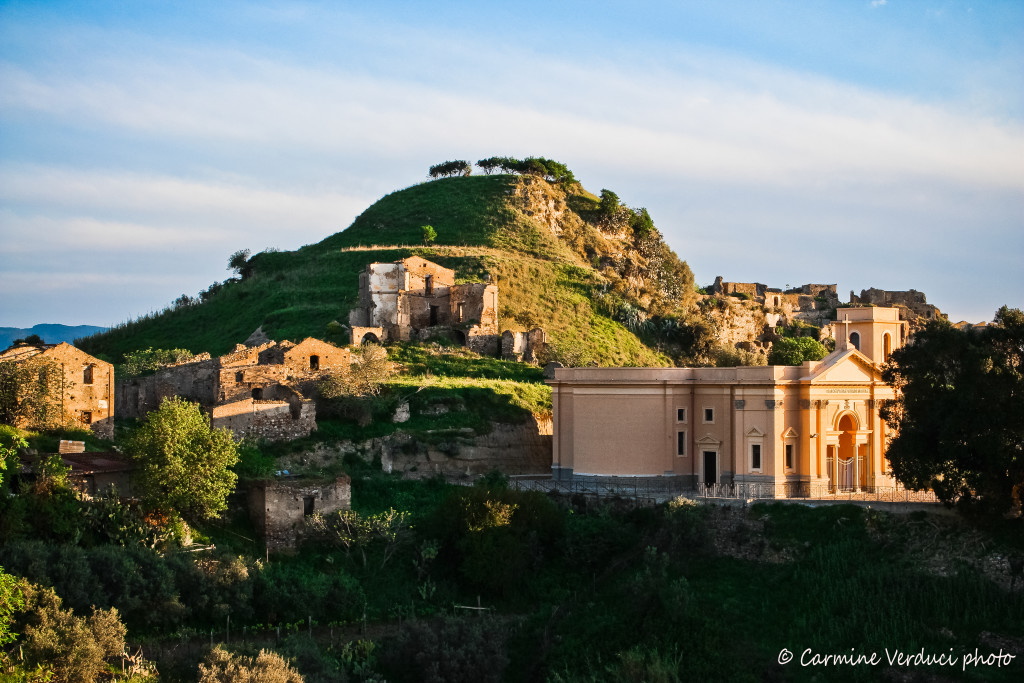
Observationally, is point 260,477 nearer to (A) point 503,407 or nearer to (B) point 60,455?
(B) point 60,455

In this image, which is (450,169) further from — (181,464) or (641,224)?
(181,464)

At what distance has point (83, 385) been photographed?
43000mm

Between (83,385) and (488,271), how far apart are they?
31938 millimetres

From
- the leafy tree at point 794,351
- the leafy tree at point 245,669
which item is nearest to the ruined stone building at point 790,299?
A: the leafy tree at point 794,351

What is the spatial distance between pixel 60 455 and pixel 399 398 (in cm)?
1511

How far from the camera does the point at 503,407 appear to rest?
49.7m

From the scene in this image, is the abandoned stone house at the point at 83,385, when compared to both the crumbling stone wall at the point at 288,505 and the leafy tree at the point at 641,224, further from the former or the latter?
the leafy tree at the point at 641,224

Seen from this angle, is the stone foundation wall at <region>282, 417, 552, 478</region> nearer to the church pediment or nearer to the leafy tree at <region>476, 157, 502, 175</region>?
the church pediment

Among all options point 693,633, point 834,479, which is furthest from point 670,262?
point 693,633

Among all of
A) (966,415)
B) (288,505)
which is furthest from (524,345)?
(966,415)

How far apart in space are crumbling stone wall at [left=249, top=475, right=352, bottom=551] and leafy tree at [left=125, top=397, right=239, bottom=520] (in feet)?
4.10

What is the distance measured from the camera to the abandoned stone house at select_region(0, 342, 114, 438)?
42219mm

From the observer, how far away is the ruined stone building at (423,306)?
5925 centimetres

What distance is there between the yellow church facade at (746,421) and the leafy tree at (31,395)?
1823 cm
